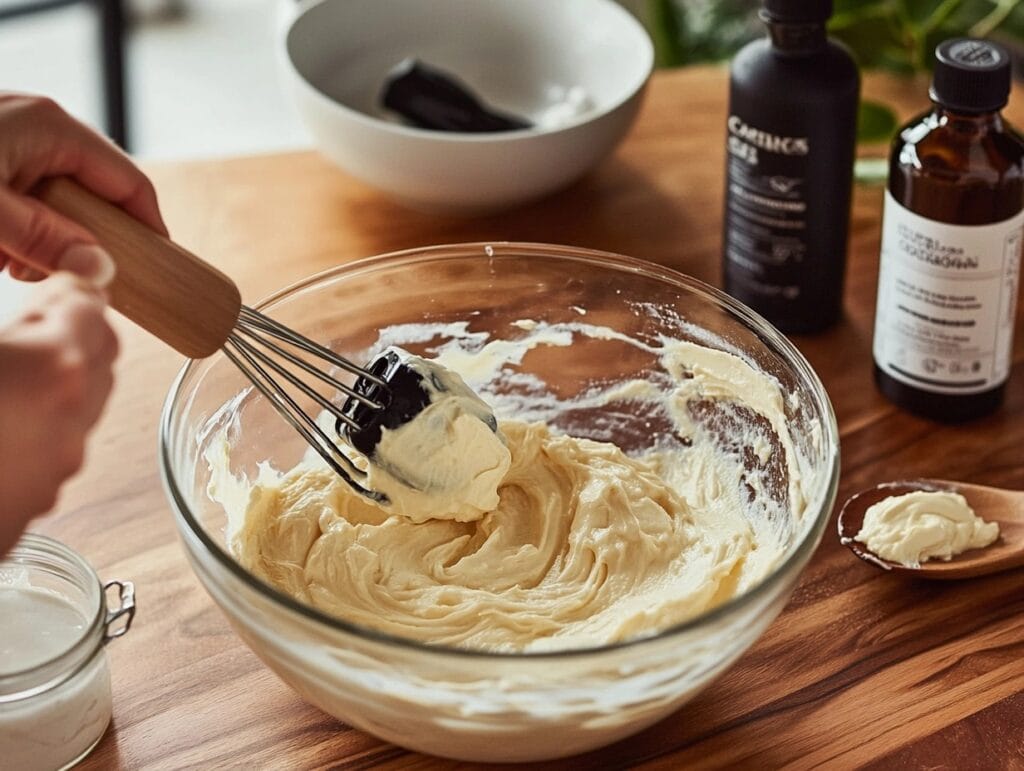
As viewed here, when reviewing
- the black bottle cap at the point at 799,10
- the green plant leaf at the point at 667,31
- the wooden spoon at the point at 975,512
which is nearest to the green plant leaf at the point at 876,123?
the black bottle cap at the point at 799,10

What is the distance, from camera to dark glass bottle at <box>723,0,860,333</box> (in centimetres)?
125

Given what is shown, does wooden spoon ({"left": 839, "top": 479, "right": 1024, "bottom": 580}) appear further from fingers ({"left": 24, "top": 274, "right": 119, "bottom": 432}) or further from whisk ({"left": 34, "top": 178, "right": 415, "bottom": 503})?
fingers ({"left": 24, "top": 274, "right": 119, "bottom": 432})

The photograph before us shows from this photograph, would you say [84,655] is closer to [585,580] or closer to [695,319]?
[585,580]

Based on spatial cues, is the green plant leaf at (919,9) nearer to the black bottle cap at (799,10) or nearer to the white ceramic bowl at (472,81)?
the white ceramic bowl at (472,81)

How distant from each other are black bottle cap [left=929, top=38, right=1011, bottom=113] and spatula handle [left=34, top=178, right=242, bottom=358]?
0.62 meters

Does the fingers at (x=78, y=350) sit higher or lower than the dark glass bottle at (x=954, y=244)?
higher

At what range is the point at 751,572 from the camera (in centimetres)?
98

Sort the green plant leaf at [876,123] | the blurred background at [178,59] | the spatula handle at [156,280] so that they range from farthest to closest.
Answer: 1. the blurred background at [178,59]
2. the green plant leaf at [876,123]
3. the spatula handle at [156,280]

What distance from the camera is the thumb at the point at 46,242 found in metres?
0.81

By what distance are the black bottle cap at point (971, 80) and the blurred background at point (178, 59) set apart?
1280mm

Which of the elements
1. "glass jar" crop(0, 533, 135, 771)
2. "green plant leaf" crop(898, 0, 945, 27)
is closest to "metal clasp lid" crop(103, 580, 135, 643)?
"glass jar" crop(0, 533, 135, 771)

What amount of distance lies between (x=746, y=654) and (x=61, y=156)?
62 cm

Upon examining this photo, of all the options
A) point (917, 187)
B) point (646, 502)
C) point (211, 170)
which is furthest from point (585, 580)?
point (211, 170)

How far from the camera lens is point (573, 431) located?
4.03ft
